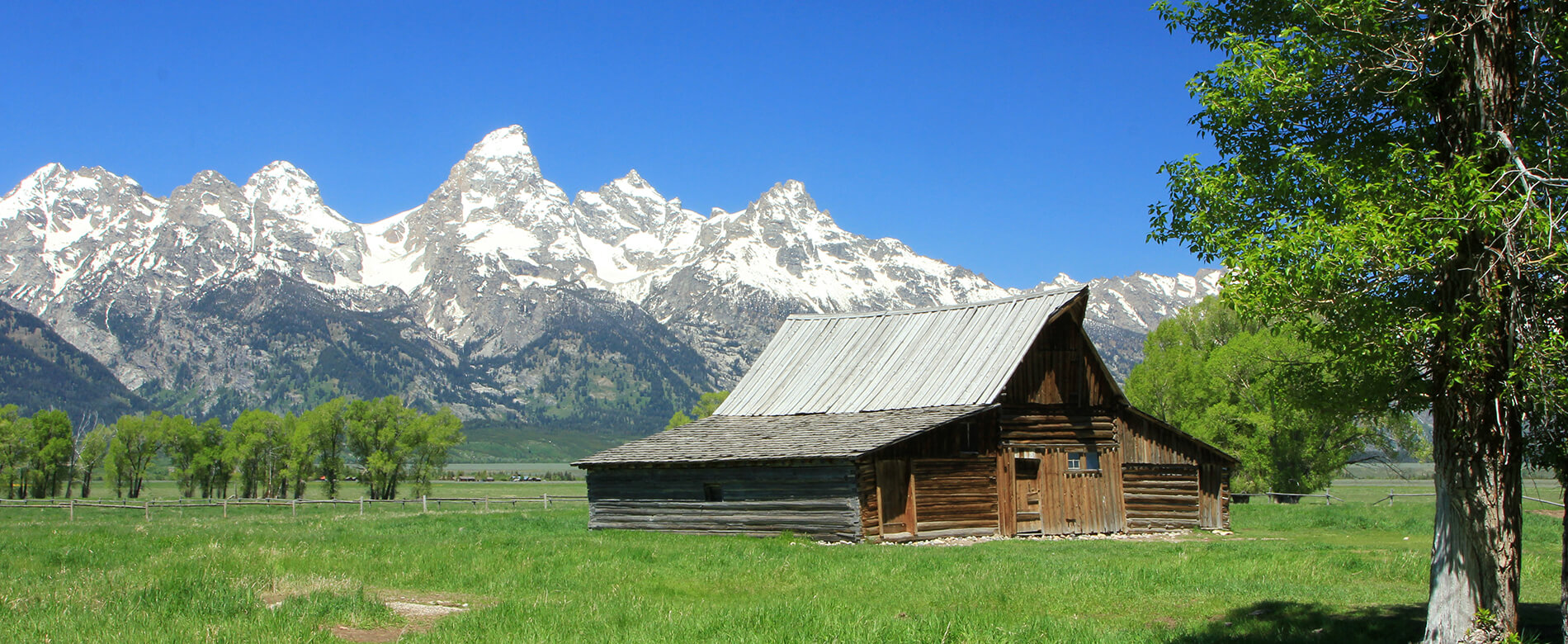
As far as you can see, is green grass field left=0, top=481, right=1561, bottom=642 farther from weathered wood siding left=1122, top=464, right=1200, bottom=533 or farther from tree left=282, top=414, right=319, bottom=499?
tree left=282, top=414, right=319, bottom=499

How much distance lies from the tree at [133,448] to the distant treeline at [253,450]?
0.07 metres

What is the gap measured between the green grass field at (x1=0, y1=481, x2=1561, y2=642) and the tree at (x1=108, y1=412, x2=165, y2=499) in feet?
245

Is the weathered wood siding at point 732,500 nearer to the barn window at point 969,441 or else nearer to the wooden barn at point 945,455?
the wooden barn at point 945,455

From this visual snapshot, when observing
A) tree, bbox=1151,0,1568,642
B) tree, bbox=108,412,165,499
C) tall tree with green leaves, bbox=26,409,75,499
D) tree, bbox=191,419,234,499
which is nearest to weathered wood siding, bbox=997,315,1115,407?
tree, bbox=1151,0,1568,642

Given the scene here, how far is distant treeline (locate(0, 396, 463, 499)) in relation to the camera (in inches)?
3342

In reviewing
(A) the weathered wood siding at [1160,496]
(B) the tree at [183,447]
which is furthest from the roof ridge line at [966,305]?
(B) the tree at [183,447]

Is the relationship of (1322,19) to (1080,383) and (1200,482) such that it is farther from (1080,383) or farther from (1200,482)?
(1200,482)

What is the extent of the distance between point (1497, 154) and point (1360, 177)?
4.53 ft

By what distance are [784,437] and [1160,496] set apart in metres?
11.8

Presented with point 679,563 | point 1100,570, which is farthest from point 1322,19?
point 679,563

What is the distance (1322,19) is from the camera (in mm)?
11203

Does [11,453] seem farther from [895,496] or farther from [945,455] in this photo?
[945,455]

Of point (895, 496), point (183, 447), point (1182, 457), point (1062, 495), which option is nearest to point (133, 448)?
point (183, 447)

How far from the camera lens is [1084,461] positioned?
33.2 meters
